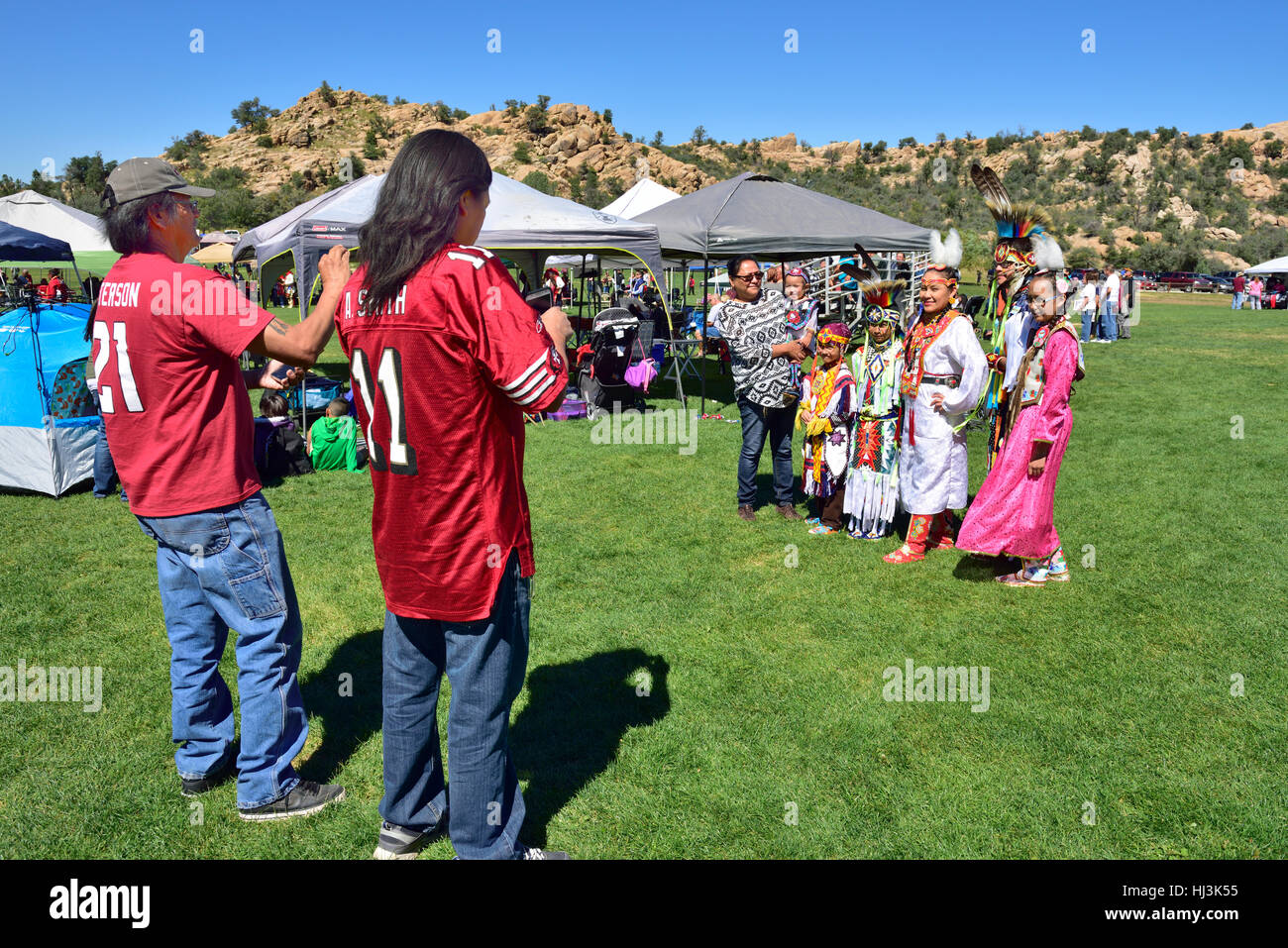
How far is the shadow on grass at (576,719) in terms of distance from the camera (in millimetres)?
3184

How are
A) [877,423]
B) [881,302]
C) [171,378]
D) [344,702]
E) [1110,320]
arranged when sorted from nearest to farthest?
1. [171,378]
2. [344,702]
3. [877,423]
4. [881,302]
5. [1110,320]

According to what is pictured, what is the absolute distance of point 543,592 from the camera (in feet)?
16.8

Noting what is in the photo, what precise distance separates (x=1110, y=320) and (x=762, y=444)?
1838 cm

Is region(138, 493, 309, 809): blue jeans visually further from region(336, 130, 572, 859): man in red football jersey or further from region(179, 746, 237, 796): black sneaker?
region(336, 130, 572, 859): man in red football jersey

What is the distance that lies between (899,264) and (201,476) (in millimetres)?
25432

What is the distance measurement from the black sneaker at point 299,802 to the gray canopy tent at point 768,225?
9.48 metres

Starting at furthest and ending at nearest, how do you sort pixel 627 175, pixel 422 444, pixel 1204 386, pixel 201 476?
pixel 627 175
pixel 1204 386
pixel 201 476
pixel 422 444

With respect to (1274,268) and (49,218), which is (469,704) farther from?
(1274,268)

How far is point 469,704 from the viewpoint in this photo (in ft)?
7.57

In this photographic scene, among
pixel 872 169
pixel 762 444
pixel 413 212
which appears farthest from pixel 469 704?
pixel 872 169

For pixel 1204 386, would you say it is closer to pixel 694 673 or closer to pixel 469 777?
pixel 694 673

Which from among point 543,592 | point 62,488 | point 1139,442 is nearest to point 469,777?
point 543,592

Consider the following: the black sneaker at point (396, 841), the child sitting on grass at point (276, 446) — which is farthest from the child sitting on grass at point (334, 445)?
the black sneaker at point (396, 841)

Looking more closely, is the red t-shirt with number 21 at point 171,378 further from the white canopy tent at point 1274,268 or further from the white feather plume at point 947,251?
the white canopy tent at point 1274,268
